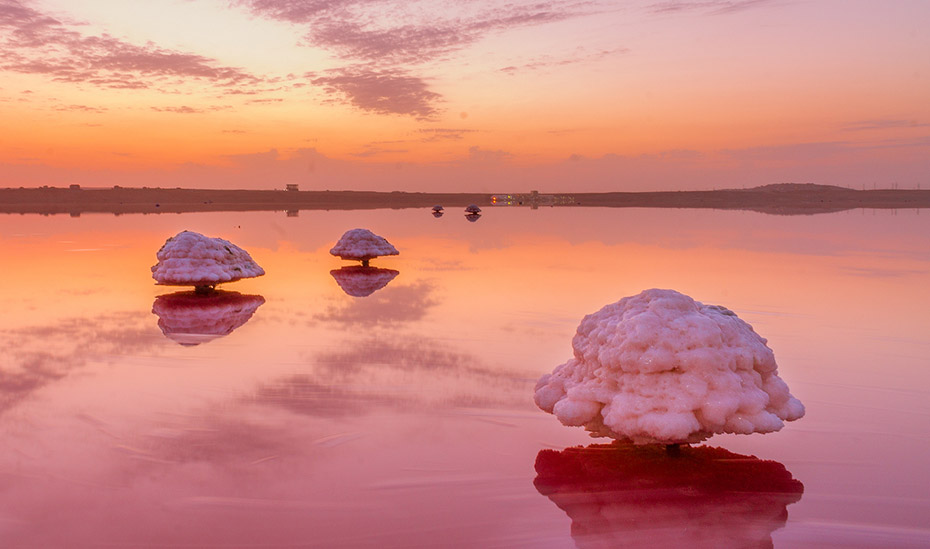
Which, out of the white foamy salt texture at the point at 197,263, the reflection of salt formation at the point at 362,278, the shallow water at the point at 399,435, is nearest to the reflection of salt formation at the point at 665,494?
the shallow water at the point at 399,435

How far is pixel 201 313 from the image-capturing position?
51.2 feet

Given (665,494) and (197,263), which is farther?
(197,263)

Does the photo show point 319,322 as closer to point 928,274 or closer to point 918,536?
point 918,536

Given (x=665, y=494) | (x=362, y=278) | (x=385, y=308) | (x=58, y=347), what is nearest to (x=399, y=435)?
(x=665, y=494)

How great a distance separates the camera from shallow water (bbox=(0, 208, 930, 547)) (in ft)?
17.9

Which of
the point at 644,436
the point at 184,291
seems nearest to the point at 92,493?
the point at 644,436

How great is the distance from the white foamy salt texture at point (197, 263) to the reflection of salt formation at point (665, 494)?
43.8 ft

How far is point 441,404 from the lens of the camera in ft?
27.9

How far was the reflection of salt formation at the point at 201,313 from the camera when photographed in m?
13.1

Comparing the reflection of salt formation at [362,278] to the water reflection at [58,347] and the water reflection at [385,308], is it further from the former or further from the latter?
the water reflection at [58,347]

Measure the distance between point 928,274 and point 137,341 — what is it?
972 inches

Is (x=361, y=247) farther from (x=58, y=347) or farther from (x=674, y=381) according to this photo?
(x=674, y=381)

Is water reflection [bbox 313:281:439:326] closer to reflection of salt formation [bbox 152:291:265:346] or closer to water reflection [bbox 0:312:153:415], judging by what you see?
reflection of salt formation [bbox 152:291:265:346]

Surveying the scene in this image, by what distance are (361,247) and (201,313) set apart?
9.74 meters
